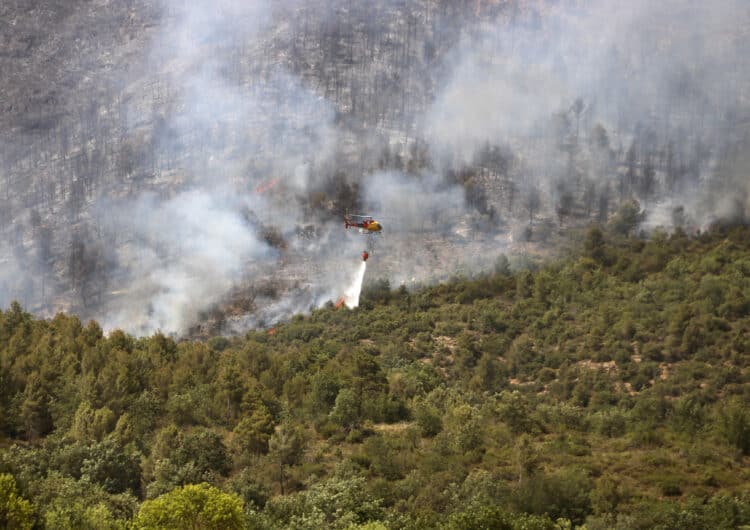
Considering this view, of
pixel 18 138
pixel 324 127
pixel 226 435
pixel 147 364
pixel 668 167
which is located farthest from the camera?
pixel 18 138

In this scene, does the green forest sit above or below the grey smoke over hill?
below

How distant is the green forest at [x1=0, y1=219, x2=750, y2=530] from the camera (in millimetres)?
60781

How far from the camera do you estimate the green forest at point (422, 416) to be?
199ft

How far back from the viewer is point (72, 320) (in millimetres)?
101438

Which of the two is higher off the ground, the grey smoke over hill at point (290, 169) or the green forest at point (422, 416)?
the grey smoke over hill at point (290, 169)

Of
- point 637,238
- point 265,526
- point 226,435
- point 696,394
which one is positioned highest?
point 637,238

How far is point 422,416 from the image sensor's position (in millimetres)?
82938

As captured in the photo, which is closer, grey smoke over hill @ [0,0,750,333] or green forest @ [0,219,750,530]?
green forest @ [0,219,750,530]

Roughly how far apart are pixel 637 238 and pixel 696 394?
55.4 m

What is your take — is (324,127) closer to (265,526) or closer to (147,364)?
(147,364)

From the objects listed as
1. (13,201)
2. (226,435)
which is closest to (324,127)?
(13,201)

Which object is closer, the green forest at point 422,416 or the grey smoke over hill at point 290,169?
the green forest at point 422,416

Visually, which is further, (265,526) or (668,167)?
(668,167)

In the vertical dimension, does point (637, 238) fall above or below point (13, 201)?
below
